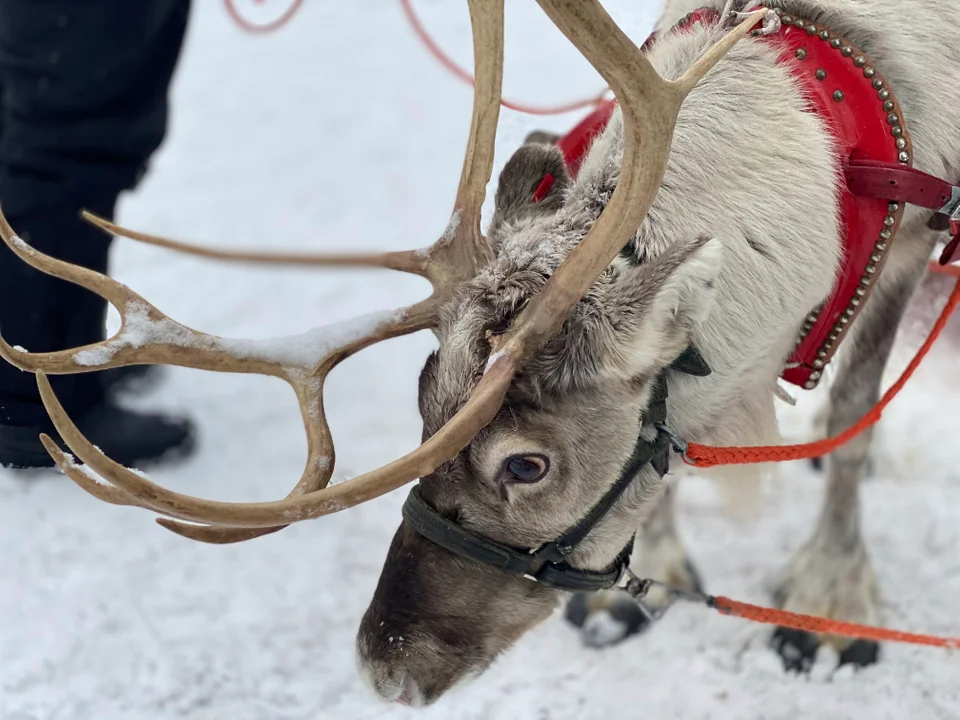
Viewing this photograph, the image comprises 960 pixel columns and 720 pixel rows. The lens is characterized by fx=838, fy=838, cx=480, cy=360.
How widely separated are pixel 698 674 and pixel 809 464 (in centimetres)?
128

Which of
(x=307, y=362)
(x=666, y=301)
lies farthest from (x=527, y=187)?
(x=307, y=362)

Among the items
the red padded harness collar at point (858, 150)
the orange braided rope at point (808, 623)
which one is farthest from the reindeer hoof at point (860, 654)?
the red padded harness collar at point (858, 150)

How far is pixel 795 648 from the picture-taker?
9.62 ft

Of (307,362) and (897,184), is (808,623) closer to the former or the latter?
(897,184)

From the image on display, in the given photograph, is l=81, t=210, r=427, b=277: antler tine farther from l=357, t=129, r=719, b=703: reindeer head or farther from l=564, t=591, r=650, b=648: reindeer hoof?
l=564, t=591, r=650, b=648: reindeer hoof

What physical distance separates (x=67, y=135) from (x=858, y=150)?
2.43 m

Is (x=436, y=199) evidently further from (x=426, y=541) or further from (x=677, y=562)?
(x=426, y=541)

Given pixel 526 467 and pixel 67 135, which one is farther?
A: pixel 67 135

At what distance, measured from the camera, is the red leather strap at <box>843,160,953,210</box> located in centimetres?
187

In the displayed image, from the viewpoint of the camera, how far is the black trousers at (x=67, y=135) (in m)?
2.67

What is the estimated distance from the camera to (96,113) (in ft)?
9.29

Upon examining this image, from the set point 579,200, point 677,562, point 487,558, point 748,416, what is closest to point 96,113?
point 579,200

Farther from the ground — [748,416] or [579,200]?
[579,200]

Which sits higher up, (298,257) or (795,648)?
(298,257)
